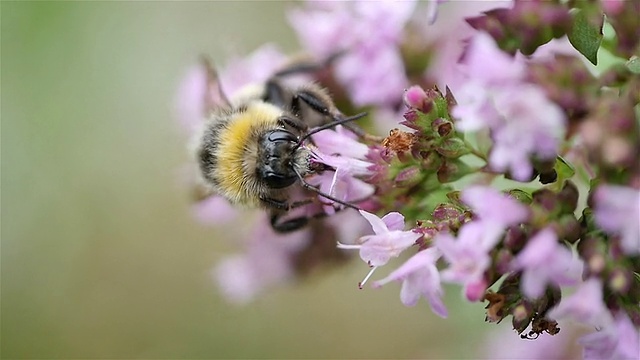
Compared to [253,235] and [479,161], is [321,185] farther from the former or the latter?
[253,235]

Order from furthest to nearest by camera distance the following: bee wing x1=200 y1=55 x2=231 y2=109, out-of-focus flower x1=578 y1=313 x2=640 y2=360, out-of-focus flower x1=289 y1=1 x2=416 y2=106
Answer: bee wing x1=200 y1=55 x2=231 y2=109, out-of-focus flower x1=289 y1=1 x2=416 y2=106, out-of-focus flower x1=578 y1=313 x2=640 y2=360

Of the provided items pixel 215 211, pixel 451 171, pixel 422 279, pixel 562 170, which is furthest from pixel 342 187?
pixel 215 211

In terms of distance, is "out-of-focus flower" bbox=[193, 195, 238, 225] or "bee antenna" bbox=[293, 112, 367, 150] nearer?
"bee antenna" bbox=[293, 112, 367, 150]

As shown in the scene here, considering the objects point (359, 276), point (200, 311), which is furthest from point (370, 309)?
point (200, 311)

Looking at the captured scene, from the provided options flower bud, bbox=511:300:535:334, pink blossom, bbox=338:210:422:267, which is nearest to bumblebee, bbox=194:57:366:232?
pink blossom, bbox=338:210:422:267

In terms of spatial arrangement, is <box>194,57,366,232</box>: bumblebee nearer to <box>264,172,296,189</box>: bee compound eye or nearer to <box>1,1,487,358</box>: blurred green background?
<box>264,172,296,189</box>: bee compound eye

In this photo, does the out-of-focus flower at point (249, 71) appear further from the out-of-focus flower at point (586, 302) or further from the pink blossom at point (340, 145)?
the out-of-focus flower at point (586, 302)
